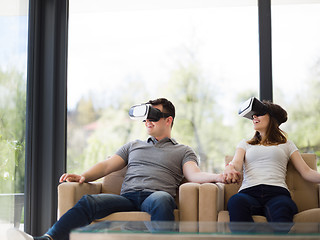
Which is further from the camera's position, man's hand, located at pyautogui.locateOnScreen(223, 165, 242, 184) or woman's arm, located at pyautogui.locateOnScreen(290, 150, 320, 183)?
woman's arm, located at pyautogui.locateOnScreen(290, 150, 320, 183)

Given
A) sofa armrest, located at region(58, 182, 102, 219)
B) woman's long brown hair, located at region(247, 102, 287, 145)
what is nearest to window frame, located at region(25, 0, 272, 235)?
woman's long brown hair, located at region(247, 102, 287, 145)

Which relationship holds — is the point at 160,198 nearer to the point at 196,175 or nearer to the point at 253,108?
the point at 196,175

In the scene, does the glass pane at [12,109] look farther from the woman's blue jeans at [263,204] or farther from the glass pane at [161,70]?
the woman's blue jeans at [263,204]

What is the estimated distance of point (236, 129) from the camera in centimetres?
348

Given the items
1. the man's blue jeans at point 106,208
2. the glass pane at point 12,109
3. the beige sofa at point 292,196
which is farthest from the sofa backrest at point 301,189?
the glass pane at point 12,109

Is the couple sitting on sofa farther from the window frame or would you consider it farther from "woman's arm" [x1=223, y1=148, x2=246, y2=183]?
the window frame

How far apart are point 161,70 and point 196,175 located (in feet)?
4.02

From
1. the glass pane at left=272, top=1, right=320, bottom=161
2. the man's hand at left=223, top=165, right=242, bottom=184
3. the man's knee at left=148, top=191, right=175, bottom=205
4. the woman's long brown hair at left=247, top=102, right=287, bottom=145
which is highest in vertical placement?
the glass pane at left=272, top=1, right=320, bottom=161

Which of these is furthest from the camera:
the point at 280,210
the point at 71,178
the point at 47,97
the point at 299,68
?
the point at 47,97

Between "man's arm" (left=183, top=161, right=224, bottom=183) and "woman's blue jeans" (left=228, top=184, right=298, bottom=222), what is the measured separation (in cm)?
15

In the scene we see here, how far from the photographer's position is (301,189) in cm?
281

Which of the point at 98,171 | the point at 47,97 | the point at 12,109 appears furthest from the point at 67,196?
the point at 47,97

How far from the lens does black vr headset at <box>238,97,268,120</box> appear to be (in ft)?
9.19

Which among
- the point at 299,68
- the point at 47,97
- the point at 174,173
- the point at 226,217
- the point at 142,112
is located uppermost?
the point at 299,68
